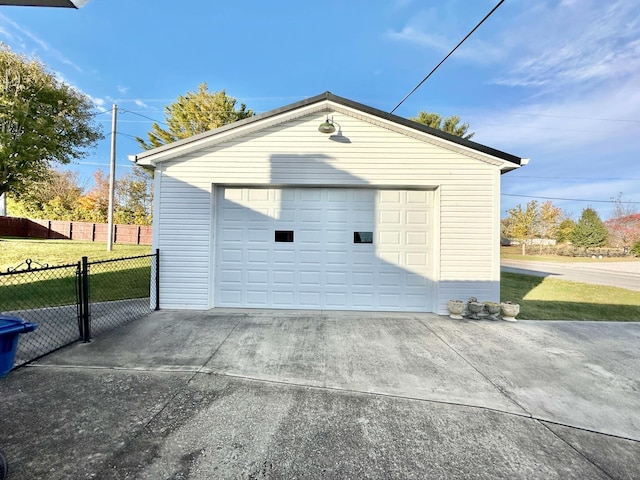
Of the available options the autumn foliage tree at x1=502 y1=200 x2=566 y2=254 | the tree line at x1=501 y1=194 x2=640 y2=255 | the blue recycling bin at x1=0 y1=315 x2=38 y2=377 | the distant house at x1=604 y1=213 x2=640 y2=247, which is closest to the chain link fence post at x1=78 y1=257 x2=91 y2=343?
the blue recycling bin at x1=0 y1=315 x2=38 y2=377

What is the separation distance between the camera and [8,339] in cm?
A: 156

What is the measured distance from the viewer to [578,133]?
19.6 meters

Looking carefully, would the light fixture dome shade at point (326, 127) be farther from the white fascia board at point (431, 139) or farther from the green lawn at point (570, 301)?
the green lawn at point (570, 301)

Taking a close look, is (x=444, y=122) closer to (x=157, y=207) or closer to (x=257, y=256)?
(x=257, y=256)

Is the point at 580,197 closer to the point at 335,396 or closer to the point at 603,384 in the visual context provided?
the point at 603,384

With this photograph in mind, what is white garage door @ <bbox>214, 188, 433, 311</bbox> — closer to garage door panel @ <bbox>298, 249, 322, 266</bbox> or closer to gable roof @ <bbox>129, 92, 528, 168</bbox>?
garage door panel @ <bbox>298, 249, 322, 266</bbox>

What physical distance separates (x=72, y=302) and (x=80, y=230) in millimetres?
18022

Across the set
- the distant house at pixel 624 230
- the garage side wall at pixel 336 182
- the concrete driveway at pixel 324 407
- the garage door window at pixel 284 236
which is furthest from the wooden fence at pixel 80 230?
the distant house at pixel 624 230

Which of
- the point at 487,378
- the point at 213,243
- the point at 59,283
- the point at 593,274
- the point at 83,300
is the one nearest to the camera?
the point at 487,378

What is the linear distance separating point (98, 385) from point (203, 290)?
8.61 feet

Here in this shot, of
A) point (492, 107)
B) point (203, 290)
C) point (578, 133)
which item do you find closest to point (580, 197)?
point (578, 133)

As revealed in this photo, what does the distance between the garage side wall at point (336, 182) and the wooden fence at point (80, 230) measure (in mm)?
16392

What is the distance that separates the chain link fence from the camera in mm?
3562

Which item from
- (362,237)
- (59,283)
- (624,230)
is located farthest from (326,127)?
(624,230)
